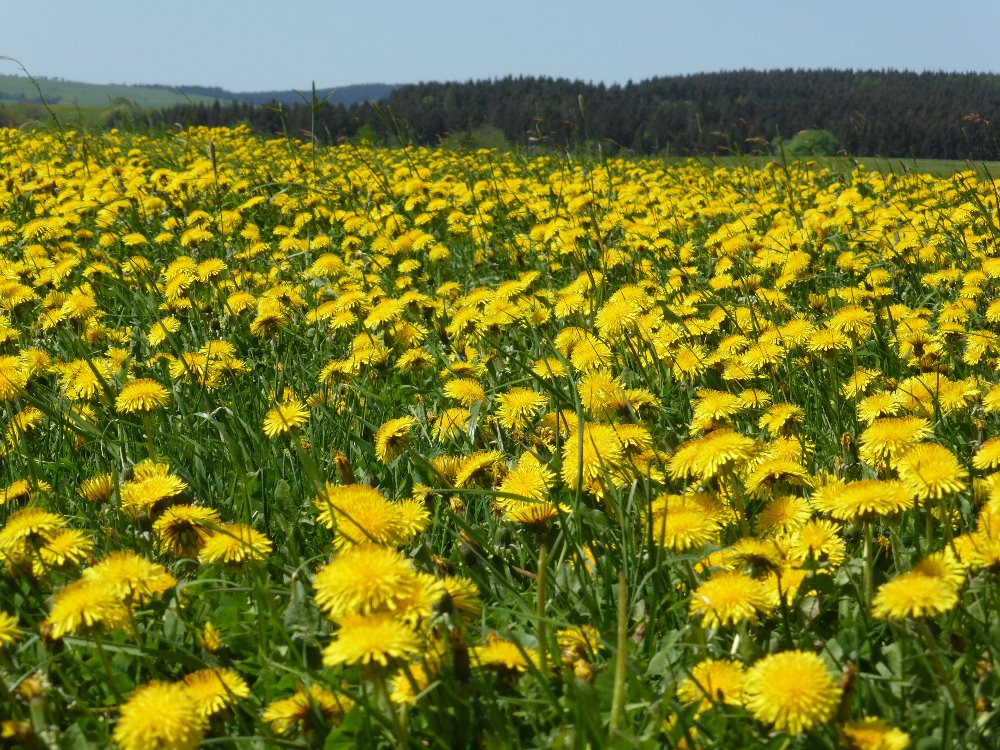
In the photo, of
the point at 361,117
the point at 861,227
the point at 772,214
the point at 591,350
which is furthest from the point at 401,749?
the point at 361,117

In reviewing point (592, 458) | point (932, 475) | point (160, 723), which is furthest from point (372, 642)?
point (932, 475)

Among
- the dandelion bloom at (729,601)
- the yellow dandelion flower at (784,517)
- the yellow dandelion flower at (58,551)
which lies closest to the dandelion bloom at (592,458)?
the yellow dandelion flower at (784,517)

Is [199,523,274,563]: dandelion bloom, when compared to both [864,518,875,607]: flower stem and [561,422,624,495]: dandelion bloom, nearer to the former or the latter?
[561,422,624,495]: dandelion bloom

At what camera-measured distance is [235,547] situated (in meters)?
1.74

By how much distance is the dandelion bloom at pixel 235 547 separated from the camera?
5.63 feet

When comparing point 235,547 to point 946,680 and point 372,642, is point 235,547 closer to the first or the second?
point 372,642

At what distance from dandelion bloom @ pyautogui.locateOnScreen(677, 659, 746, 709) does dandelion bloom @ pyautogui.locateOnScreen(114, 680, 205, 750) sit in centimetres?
75

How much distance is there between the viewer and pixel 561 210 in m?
6.73

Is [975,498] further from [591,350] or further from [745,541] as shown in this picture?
[591,350]

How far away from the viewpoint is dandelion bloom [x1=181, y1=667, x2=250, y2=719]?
145cm

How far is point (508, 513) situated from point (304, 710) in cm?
61

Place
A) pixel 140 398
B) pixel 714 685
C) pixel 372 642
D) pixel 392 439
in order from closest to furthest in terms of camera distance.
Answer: pixel 372 642, pixel 714 685, pixel 392 439, pixel 140 398

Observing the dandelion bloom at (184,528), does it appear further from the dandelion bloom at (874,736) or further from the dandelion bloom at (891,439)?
the dandelion bloom at (891,439)

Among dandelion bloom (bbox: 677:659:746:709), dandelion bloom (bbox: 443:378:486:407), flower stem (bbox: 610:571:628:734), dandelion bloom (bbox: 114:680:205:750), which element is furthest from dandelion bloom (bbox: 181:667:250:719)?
dandelion bloom (bbox: 443:378:486:407)
